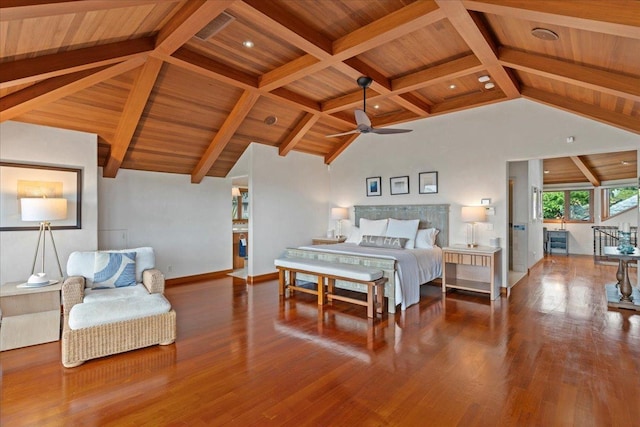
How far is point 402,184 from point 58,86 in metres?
5.71

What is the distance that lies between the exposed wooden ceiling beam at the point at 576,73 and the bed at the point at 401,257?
2823 mm

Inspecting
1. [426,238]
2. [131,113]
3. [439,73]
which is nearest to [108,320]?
[131,113]

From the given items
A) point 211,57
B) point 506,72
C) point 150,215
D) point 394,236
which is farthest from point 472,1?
point 150,215

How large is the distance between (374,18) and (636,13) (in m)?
2.01

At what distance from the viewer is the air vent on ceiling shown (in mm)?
3135

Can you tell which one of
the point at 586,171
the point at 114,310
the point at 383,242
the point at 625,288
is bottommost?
the point at 625,288

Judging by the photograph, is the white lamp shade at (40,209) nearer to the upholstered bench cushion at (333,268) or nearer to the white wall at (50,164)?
the white wall at (50,164)

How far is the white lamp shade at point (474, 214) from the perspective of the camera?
543 cm

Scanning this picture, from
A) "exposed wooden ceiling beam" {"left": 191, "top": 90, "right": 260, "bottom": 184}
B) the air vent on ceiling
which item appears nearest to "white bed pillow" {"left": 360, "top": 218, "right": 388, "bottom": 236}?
"exposed wooden ceiling beam" {"left": 191, "top": 90, "right": 260, "bottom": 184}

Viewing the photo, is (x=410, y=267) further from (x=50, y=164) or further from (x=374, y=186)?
(x=50, y=164)

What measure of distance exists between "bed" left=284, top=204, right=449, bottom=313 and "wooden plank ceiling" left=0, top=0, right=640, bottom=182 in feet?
6.67

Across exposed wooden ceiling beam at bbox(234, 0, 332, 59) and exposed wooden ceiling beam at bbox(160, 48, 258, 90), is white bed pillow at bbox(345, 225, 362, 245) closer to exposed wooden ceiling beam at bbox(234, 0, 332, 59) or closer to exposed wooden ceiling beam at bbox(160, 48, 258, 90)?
exposed wooden ceiling beam at bbox(160, 48, 258, 90)

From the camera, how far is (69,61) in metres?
3.25

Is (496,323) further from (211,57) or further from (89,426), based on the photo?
(211,57)
